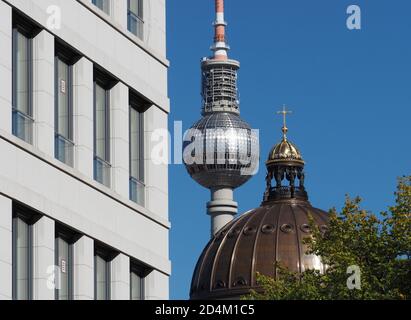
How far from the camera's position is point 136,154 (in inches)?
1761

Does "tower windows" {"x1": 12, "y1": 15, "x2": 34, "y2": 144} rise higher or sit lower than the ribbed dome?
lower

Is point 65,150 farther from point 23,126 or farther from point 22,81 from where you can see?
point 22,81

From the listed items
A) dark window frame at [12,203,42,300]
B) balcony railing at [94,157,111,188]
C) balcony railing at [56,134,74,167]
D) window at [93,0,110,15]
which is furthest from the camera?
window at [93,0,110,15]

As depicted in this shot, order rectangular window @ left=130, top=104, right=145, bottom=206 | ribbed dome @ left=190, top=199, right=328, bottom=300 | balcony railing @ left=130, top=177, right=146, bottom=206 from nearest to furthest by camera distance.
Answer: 1. balcony railing @ left=130, top=177, right=146, bottom=206
2. rectangular window @ left=130, top=104, right=145, bottom=206
3. ribbed dome @ left=190, top=199, right=328, bottom=300

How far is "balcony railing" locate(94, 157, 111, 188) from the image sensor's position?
42469 millimetres

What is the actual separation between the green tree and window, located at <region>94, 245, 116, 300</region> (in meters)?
28.4

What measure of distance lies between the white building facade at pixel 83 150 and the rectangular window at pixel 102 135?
2 cm

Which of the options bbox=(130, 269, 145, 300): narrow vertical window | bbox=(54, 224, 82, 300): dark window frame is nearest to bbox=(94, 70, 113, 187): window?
bbox=(54, 224, 82, 300): dark window frame

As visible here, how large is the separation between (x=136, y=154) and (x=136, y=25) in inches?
117

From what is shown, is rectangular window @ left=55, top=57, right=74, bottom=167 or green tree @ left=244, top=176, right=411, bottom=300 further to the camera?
green tree @ left=244, top=176, right=411, bottom=300

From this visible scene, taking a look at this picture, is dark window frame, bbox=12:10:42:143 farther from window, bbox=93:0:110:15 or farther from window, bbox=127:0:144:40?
window, bbox=127:0:144:40

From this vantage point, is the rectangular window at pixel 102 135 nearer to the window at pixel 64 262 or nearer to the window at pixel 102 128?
the window at pixel 102 128

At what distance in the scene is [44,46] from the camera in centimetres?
3997

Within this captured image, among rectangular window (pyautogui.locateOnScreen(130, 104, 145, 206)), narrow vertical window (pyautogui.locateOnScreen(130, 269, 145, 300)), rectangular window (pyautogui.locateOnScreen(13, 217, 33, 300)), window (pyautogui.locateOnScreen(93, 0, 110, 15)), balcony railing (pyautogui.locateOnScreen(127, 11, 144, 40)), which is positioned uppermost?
balcony railing (pyautogui.locateOnScreen(127, 11, 144, 40))
